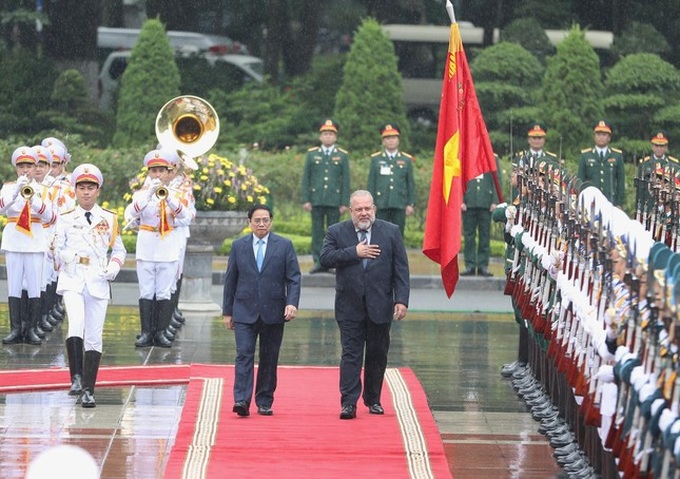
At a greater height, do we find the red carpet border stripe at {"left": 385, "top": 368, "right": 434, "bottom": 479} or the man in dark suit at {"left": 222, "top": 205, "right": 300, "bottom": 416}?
the man in dark suit at {"left": 222, "top": 205, "right": 300, "bottom": 416}

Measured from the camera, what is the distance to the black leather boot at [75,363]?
12352mm

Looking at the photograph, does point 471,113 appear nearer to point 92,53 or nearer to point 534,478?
point 534,478

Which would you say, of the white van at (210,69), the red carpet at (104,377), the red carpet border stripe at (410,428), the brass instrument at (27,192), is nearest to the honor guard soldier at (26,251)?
the brass instrument at (27,192)

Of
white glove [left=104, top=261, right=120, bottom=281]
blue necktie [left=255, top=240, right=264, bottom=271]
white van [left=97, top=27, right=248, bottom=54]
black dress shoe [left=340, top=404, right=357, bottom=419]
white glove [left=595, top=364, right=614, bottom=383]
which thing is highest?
white van [left=97, top=27, right=248, bottom=54]

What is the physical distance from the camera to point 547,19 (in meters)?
33.9

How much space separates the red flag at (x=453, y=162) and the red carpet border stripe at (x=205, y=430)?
1.94 meters

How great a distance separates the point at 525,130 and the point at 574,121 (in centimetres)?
141

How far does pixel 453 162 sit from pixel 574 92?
16439 mm

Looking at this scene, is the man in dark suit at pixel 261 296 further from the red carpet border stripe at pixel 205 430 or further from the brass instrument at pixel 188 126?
the brass instrument at pixel 188 126

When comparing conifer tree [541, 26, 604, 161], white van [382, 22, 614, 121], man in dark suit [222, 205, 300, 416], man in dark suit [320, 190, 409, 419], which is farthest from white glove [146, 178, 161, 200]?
white van [382, 22, 614, 121]

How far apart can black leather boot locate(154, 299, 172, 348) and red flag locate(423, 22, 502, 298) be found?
139 inches

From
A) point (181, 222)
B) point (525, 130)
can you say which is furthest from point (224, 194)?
point (525, 130)

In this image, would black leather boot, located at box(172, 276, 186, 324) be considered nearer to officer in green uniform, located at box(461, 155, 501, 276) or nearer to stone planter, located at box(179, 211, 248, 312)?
stone planter, located at box(179, 211, 248, 312)

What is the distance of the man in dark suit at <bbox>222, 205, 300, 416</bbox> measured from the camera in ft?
38.0
